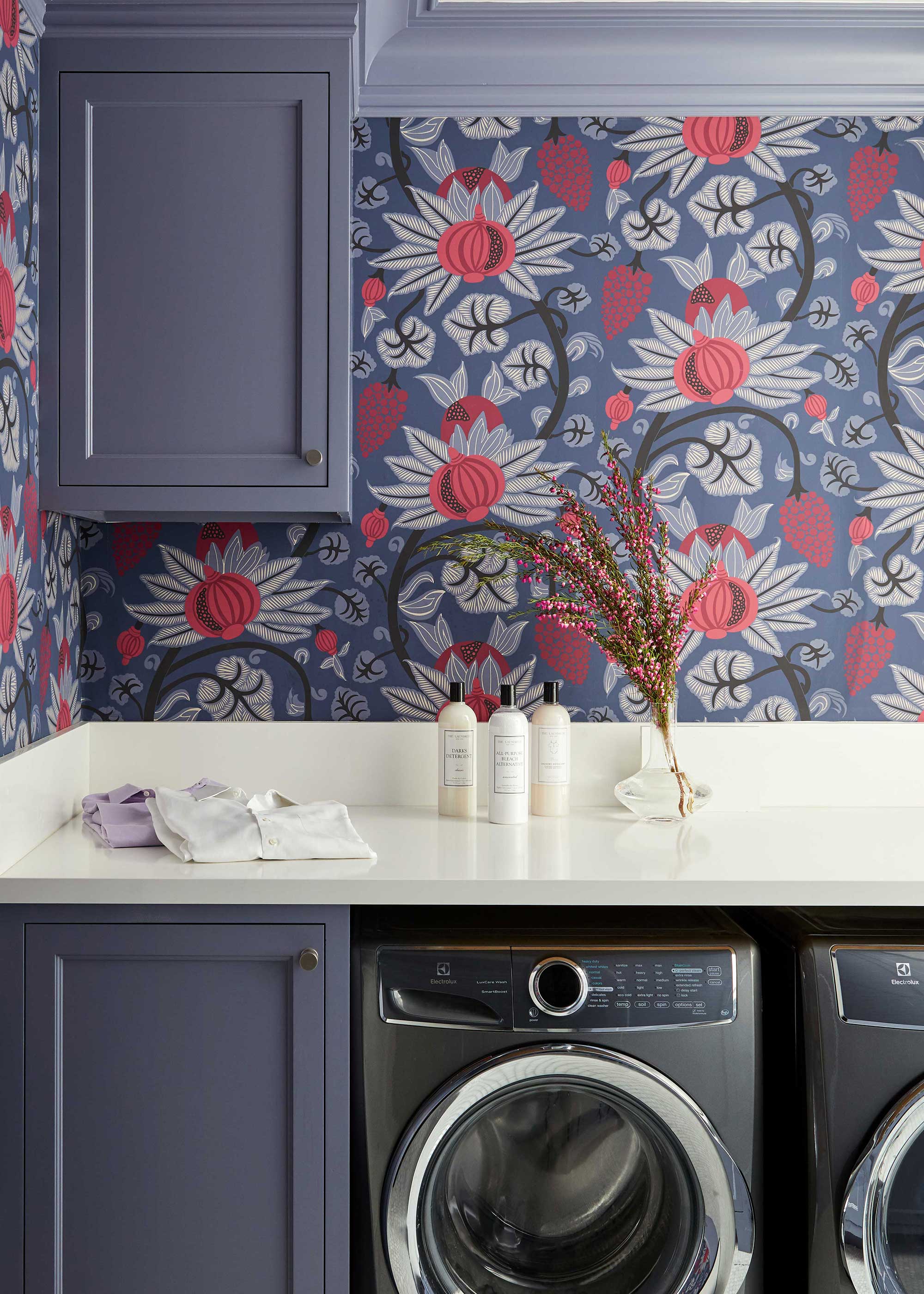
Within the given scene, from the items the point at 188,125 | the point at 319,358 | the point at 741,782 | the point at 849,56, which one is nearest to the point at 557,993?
the point at 741,782

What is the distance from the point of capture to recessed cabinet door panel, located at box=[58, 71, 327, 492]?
1.72 metres

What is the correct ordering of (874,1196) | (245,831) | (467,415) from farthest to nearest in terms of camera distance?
(467,415) → (245,831) → (874,1196)

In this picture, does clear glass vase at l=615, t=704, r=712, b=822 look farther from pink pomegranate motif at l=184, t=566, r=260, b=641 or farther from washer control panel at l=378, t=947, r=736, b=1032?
pink pomegranate motif at l=184, t=566, r=260, b=641

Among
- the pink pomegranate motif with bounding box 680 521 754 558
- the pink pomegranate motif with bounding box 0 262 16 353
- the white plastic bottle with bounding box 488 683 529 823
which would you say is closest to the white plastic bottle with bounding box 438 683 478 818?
the white plastic bottle with bounding box 488 683 529 823

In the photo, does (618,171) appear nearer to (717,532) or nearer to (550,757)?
(717,532)

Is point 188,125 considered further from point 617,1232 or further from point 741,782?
point 617,1232

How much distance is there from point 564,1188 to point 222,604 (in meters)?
1.31

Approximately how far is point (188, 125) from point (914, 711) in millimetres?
1917

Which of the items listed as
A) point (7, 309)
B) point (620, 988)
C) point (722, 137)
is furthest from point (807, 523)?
point (7, 309)

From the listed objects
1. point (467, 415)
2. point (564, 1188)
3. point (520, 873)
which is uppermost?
point (467, 415)

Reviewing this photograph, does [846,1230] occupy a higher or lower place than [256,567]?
lower

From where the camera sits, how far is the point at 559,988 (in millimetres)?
1426

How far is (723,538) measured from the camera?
208cm

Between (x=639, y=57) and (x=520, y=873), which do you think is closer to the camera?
(x=520, y=873)
